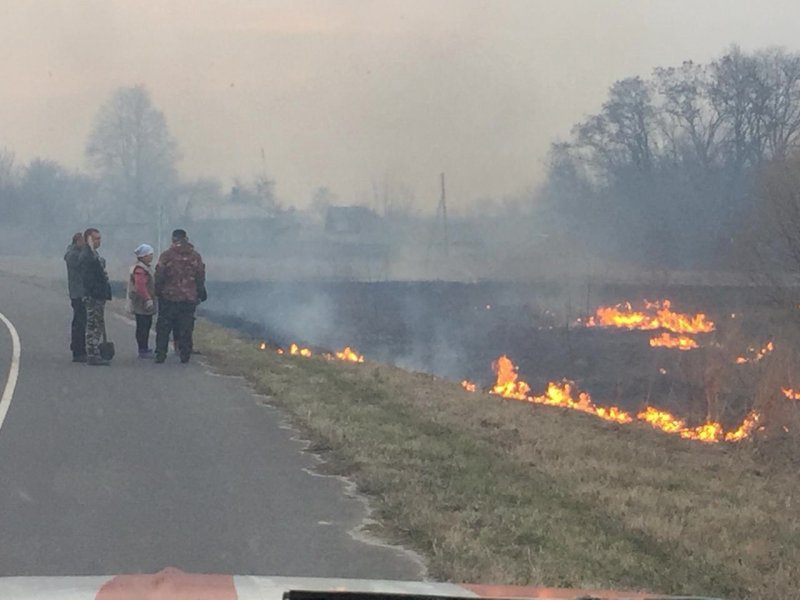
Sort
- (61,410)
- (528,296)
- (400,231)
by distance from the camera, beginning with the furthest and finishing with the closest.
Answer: (400,231)
(528,296)
(61,410)

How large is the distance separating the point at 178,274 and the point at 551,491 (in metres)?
8.31

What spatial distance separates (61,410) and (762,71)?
49.5 meters

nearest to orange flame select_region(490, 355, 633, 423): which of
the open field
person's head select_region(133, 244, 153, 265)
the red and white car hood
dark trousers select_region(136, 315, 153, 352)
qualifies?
the open field

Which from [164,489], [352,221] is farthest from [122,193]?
[164,489]

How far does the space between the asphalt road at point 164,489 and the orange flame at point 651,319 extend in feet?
65.8

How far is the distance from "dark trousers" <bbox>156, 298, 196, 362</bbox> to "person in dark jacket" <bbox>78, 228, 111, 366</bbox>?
73cm

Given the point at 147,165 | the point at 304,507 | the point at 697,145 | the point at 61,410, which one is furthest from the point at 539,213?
the point at 304,507

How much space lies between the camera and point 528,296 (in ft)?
131

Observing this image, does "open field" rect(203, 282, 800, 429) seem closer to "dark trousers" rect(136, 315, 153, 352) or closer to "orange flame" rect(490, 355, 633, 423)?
"orange flame" rect(490, 355, 633, 423)

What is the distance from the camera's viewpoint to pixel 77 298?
16062 millimetres

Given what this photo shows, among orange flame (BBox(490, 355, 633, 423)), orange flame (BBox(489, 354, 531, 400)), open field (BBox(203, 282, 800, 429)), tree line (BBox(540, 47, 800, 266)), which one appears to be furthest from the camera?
tree line (BBox(540, 47, 800, 266))

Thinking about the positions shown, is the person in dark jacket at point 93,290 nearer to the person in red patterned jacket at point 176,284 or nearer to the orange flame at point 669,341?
the person in red patterned jacket at point 176,284

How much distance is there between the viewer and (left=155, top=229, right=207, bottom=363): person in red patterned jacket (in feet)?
52.7

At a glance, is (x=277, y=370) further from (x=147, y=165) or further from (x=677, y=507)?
(x=147, y=165)
